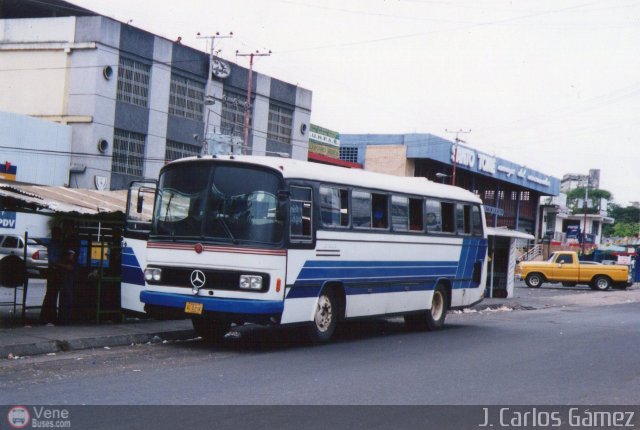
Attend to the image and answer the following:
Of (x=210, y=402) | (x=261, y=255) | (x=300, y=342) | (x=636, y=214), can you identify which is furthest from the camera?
(x=636, y=214)

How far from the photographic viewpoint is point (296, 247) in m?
13.0

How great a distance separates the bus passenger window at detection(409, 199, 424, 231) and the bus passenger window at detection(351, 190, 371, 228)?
172 centimetres

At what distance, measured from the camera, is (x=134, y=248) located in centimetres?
1404

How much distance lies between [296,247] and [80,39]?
29.5 meters

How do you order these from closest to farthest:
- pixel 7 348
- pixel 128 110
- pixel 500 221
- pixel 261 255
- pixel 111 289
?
pixel 7 348 < pixel 261 255 < pixel 111 289 < pixel 128 110 < pixel 500 221

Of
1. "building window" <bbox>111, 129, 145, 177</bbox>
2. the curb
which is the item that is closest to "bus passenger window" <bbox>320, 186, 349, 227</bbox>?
the curb

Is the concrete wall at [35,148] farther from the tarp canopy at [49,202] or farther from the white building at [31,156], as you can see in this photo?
the tarp canopy at [49,202]

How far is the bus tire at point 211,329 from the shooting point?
14.2 meters

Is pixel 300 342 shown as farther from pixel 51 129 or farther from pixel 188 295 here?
pixel 51 129

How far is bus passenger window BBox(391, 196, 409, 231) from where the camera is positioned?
634 inches

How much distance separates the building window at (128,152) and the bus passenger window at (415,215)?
25948mm

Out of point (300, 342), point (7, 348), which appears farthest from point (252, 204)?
point (7, 348)

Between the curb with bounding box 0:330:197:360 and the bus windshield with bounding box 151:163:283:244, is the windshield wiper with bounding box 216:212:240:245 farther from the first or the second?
the curb with bounding box 0:330:197:360
